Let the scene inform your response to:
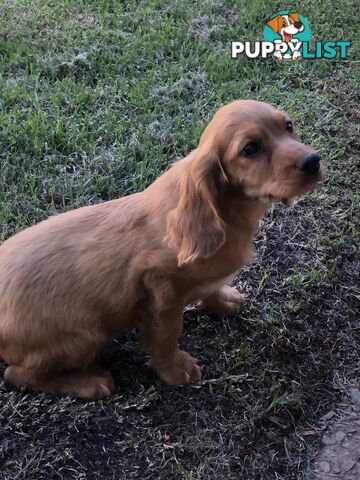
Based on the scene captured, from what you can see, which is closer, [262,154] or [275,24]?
[262,154]

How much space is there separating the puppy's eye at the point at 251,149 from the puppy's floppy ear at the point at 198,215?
0.12 meters

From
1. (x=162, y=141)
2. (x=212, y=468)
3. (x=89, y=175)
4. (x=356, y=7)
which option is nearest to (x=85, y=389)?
(x=212, y=468)

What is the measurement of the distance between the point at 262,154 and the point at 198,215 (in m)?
0.36

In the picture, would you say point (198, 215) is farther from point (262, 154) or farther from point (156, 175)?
point (156, 175)

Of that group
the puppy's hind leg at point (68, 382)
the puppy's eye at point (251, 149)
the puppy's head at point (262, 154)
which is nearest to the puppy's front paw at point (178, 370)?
the puppy's hind leg at point (68, 382)

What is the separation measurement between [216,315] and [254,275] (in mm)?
373

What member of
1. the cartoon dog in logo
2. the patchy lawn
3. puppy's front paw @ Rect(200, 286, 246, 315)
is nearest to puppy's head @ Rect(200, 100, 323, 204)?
puppy's front paw @ Rect(200, 286, 246, 315)

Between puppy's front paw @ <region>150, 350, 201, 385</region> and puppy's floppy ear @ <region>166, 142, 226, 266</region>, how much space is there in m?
0.62

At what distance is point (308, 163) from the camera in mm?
2395

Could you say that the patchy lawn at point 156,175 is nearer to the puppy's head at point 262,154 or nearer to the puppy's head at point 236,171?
the puppy's head at point 236,171

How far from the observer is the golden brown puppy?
2471mm

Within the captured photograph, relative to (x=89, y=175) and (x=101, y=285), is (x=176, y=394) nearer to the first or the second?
(x=101, y=285)

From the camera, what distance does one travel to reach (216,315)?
10.7 ft

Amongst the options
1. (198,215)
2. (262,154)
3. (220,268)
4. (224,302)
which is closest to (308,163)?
(262,154)
